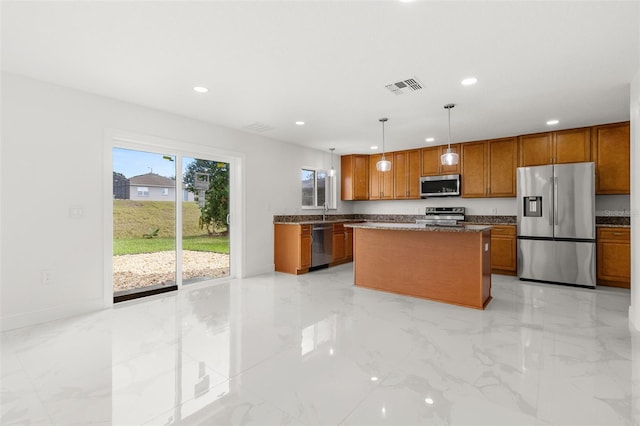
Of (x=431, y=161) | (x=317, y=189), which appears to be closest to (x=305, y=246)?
(x=317, y=189)

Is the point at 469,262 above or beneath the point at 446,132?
beneath

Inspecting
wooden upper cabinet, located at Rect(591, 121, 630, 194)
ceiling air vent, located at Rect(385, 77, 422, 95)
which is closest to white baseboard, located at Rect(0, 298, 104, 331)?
ceiling air vent, located at Rect(385, 77, 422, 95)

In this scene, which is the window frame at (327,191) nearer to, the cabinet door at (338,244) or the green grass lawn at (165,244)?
the cabinet door at (338,244)

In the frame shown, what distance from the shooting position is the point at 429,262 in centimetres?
386

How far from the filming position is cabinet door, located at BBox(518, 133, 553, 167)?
502cm

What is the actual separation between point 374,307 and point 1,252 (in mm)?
3726

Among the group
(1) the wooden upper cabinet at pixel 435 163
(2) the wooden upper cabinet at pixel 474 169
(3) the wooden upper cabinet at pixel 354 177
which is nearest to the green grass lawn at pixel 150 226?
(3) the wooden upper cabinet at pixel 354 177

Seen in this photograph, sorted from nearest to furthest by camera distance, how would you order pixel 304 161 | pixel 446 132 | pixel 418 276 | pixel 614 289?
pixel 418 276, pixel 614 289, pixel 446 132, pixel 304 161

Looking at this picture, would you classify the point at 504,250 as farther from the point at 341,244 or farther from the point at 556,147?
the point at 341,244

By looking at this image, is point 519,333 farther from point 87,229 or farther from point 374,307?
point 87,229

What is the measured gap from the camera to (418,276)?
3947 millimetres

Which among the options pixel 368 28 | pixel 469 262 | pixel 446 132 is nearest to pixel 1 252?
pixel 368 28

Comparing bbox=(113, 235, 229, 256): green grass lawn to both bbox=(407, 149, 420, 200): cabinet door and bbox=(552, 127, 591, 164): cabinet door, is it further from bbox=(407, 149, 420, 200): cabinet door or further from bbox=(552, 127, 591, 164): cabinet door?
bbox=(552, 127, 591, 164): cabinet door

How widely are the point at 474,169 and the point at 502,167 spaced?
453mm
